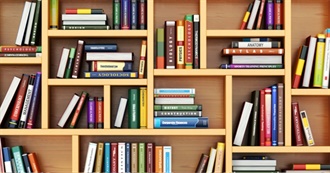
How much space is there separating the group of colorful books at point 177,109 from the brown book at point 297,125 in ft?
1.64

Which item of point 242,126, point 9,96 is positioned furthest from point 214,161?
point 9,96

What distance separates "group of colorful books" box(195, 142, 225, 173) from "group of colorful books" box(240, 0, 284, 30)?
0.70m

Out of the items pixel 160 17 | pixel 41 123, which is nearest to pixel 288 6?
pixel 160 17

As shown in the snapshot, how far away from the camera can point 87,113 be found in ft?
9.87

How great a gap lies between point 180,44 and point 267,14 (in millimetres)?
525

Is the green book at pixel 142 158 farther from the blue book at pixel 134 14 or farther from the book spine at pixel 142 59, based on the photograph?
the blue book at pixel 134 14

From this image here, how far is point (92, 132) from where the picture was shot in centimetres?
292

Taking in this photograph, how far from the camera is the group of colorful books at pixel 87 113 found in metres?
2.97

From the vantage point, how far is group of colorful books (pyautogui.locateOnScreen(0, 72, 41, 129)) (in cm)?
296

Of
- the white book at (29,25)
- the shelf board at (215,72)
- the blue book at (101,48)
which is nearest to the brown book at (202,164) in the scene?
the shelf board at (215,72)

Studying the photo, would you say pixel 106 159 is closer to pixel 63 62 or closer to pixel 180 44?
pixel 63 62

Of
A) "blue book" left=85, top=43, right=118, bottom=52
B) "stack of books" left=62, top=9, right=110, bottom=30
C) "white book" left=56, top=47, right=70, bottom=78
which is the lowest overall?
"white book" left=56, top=47, right=70, bottom=78

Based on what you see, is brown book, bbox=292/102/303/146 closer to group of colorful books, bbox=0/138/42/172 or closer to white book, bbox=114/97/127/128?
white book, bbox=114/97/127/128

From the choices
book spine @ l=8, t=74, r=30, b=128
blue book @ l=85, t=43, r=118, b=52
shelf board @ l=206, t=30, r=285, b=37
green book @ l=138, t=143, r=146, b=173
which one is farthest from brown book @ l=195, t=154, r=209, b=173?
book spine @ l=8, t=74, r=30, b=128
